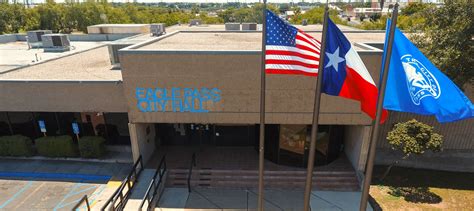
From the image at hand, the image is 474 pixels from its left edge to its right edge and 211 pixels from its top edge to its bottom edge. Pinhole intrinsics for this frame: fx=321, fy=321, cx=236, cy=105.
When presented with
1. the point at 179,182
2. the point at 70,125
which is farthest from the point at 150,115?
the point at 70,125

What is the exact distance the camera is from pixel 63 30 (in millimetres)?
65000

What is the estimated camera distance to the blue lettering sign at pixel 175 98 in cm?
1373

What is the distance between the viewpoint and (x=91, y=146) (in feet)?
54.4

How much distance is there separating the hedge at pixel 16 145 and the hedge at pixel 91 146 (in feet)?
9.64

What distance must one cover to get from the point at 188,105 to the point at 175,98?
63 centimetres

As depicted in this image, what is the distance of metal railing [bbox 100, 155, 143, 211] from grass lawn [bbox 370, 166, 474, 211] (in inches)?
423

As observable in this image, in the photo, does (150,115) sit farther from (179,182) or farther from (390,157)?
(390,157)

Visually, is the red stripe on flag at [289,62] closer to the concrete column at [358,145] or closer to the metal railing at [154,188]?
the metal railing at [154,188]

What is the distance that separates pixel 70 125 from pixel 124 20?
57622 millimetres

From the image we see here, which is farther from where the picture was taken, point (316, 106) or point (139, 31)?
point (139, 31)

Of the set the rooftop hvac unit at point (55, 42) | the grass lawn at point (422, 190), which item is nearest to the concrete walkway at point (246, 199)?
the grass lawn at point (422, 190)

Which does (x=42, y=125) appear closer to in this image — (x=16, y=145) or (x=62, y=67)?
(x=16, y=145)

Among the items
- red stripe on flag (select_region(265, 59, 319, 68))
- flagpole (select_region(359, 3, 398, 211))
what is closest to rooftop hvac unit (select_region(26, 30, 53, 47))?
red stripe on flag (select_region(265, 59, 319, 68))

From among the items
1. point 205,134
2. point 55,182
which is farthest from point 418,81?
point 55,182
